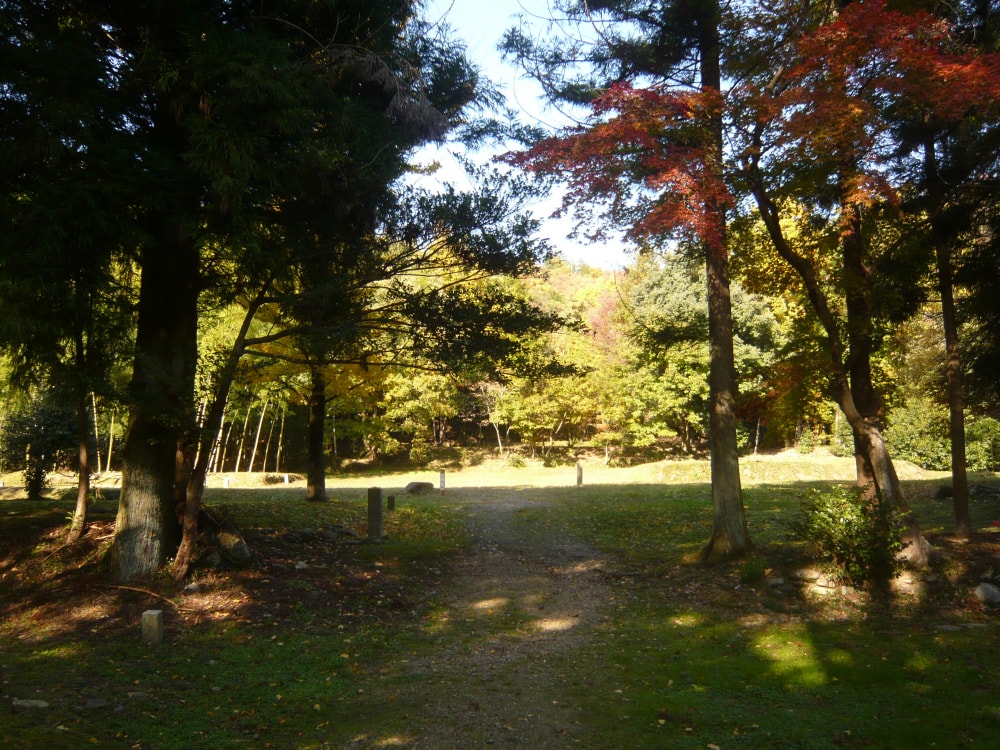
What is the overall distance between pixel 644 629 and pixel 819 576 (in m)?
2.47

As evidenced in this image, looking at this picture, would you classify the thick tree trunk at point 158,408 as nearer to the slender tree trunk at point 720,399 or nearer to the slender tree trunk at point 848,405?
the slender tree trunk at point 720,399

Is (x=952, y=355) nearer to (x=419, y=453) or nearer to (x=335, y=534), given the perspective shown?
(x=335, y=534)

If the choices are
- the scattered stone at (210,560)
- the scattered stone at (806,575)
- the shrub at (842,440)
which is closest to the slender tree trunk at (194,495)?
the scattered stone at (210,560)

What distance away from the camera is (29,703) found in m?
5.10

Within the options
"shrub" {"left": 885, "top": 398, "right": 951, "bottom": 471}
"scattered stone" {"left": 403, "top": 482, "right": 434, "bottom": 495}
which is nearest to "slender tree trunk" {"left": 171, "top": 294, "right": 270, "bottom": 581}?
"scattered stone" {"left": 403, "top": 482, "right": 434, "bottom": 495}

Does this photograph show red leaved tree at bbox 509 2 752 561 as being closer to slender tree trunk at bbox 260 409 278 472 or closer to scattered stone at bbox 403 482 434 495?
scattered stone at bbox 403 482 434 495

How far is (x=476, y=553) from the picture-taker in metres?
11.8

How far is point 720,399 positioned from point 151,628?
7750 mm

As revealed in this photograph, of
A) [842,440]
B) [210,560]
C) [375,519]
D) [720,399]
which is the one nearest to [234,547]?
[210,560]

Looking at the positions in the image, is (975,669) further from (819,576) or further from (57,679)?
(57,679)

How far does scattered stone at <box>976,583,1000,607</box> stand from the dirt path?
4284 mm

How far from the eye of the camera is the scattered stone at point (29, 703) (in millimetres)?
5056

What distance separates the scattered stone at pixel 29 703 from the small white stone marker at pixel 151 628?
1.65 metres

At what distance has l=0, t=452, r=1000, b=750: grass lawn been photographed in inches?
200
